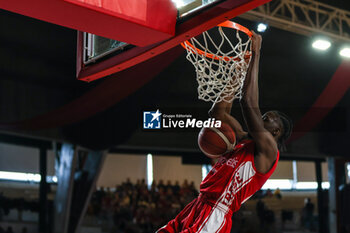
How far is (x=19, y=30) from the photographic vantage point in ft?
24.6

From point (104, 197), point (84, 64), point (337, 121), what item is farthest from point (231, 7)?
point (337, 121)

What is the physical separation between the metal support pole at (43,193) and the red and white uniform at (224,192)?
20.0 feet

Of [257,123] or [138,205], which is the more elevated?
[257,123]

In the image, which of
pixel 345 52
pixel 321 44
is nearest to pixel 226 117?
pixel 321 44

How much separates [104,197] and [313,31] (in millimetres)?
4987

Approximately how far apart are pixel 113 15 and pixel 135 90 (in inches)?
216

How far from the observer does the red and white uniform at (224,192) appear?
2.55 meters

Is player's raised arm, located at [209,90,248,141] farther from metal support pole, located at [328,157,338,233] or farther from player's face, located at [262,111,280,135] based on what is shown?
metal support pole, located at [328,157,338,233]

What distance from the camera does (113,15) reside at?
242 cm

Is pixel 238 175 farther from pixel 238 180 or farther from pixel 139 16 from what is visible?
pixel 139 16

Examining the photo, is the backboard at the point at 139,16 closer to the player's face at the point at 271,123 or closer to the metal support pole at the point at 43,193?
the player's face at the point at 271,123

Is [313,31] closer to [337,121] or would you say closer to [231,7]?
[337,121]

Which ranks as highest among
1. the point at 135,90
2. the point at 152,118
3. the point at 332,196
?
the point at 135,90

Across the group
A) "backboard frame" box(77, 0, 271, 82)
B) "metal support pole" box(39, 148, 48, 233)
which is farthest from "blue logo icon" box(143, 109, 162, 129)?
"metal support pole" box(39, 148, 48, 233)
